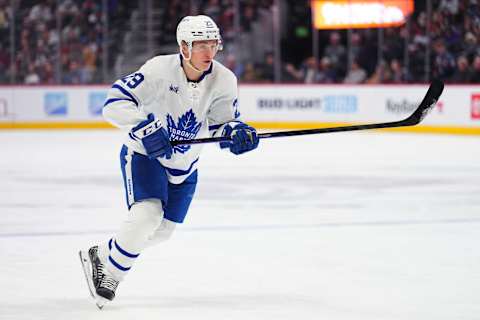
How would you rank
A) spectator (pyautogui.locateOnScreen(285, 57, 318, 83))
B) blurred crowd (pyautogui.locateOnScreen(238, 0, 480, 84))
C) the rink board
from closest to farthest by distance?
1. the rink board
2. blurred crowd (pyautogui.locateOnScreen(238, 0, 480, 84))
3. spectator (pyautogui.locateOnScreen(285, 57, 318, 83))

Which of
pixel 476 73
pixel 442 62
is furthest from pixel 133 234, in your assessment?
pixel 442 62

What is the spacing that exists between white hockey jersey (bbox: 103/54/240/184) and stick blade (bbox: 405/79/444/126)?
802 mm

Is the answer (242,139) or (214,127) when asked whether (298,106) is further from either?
(242,139)

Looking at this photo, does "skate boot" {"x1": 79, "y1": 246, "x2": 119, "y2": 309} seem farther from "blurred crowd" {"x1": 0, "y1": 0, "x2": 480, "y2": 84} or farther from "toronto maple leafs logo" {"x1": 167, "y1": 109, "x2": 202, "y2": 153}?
"blurred crowd" {"x1": 0, "y1": 0, "x2": 480, "y2": 84}

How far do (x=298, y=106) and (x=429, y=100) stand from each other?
9.97 metres

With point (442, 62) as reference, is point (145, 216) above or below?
above

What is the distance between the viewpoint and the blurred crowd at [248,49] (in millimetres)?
13578

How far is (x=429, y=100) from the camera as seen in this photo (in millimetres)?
4211

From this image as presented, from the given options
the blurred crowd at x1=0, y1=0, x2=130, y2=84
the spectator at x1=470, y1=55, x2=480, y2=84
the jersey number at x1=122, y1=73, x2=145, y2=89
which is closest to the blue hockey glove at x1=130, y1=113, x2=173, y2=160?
the jersey number at x1=122, y1=73, x2=145, y2=89

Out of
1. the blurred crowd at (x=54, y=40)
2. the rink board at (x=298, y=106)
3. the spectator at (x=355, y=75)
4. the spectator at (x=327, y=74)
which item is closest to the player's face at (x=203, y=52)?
the rink board at (x=298, y=106)

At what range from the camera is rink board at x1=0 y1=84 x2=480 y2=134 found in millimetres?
12922

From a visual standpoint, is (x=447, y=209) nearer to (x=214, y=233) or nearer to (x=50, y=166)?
(x=214, y=233)

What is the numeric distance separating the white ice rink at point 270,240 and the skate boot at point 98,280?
0.06 metres

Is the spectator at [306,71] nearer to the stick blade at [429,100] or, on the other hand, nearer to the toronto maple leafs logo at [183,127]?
the stick blade at [429,100]
